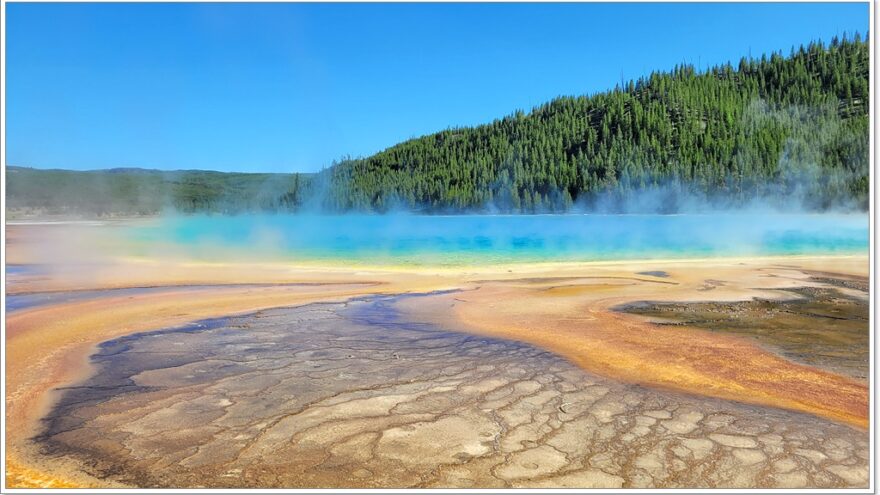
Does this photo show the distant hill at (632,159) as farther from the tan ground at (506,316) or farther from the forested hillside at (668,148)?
the tan ground at (506,316)

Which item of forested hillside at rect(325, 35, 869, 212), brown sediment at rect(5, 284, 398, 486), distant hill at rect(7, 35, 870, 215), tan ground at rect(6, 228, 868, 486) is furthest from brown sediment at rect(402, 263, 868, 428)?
forested hillside at rect(325, 35, 869, 212)

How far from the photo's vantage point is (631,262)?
17.8m

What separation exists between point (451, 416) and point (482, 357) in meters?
1.78

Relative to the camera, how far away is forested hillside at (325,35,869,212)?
75.4m

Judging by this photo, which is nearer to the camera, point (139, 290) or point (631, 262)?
point (139, 290)

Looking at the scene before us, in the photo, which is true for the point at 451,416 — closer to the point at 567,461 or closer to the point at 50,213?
the point at 567,461

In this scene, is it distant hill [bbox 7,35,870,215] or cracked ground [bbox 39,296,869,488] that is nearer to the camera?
cracked ground [bbox 39,296,869,488]

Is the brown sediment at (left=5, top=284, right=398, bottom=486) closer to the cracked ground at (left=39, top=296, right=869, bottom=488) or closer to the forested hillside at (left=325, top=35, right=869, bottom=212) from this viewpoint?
the cracked ground at (left=39, top=296, right=869, bottom=488)

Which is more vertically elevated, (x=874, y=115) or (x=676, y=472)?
(x=874, y=115)

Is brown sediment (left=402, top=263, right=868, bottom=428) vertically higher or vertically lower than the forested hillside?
lower

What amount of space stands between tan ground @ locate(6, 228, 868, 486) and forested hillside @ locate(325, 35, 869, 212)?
2476 inches

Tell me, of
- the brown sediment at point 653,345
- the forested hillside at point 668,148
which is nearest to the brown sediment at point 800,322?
the brown sediment at point 653,345

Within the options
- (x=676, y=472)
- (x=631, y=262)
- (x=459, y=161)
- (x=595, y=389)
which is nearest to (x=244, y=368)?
(x=595, y=389)

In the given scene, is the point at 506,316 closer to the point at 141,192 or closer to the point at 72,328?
the point at 72,328
